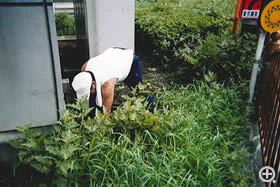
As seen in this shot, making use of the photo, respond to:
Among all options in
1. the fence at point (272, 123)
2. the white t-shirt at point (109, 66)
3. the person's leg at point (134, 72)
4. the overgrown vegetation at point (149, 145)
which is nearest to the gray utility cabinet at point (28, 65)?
the overgrown vegetation at point (149, 145)

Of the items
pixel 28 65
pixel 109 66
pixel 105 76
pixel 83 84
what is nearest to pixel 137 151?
pixel 83 84

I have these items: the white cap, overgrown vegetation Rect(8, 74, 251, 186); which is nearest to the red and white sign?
overgrown vegetation Rect(8, 74, 251, 186)

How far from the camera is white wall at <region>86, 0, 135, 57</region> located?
4.36 metres

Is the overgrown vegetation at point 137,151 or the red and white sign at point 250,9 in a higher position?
the red and white sign at point 250,9

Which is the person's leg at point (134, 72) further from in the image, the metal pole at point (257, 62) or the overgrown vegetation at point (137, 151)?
the metal pole at point (257, 62)

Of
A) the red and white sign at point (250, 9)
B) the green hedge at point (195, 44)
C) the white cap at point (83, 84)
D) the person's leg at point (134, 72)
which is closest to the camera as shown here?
the white cap at point (83, 84)

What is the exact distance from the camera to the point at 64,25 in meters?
7.82

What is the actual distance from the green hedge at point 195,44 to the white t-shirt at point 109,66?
1.58 meters

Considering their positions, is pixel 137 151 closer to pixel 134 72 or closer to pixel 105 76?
pixel 105 76

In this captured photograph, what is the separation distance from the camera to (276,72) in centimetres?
313

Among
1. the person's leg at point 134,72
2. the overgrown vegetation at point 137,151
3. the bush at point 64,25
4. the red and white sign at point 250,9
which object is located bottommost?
the overgrown vegetation at point 137,151

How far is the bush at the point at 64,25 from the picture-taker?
734 cm

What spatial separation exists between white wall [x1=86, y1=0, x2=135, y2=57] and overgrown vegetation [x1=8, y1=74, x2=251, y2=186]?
185cm

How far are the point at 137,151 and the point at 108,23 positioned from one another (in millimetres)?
2585
